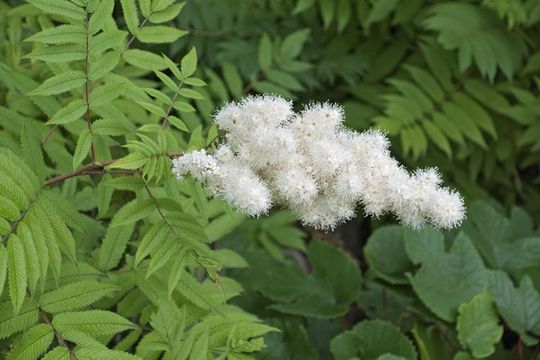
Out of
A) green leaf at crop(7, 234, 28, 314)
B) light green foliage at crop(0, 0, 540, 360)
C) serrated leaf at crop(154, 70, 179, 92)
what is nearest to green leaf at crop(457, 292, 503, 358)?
light green foliage at crop(0, 0, 540, 360)

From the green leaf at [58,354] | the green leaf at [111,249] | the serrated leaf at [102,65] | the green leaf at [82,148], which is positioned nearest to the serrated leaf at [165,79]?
the serrated leaf at [102,65]

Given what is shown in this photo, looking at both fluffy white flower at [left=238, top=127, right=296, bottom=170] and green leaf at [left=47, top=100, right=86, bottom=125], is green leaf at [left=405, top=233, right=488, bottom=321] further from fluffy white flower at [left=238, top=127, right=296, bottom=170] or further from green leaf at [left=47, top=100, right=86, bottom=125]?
green leaf at [left=47, top=100, right=86, bottom=125]

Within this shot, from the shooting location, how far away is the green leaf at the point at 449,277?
10.3 feet

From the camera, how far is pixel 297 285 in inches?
134

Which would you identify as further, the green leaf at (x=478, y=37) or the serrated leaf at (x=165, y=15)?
the green leaf at (x=478, y=37)

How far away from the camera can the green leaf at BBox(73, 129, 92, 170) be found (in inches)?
73.5

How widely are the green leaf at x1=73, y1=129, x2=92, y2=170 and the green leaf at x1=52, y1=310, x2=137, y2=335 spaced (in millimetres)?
403

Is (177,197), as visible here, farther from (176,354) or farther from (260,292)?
(260,292)

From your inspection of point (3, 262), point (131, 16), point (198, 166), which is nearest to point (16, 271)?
point (3, 262)

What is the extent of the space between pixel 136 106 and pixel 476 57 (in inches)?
69.6

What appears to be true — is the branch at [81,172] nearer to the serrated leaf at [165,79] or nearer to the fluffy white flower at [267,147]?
the serrated leaf at [165,79]

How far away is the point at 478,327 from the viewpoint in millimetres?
3043

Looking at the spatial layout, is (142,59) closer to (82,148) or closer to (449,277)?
(82,148)

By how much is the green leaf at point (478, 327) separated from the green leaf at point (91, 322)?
1559 mm
